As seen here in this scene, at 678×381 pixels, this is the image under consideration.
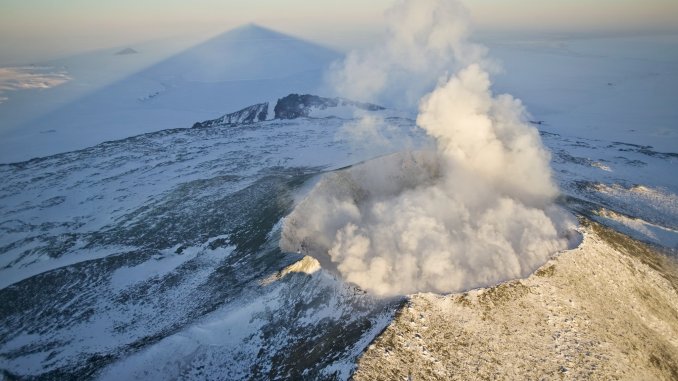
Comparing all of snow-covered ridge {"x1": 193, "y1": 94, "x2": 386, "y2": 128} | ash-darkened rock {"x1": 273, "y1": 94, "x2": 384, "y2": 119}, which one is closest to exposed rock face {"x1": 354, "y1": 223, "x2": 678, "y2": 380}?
snow-covered ridge {"x1": 193, "y1": 94, "x2": 386, "y2": 128}

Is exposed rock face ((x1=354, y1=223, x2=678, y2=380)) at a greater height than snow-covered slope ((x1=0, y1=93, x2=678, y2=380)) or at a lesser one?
greater

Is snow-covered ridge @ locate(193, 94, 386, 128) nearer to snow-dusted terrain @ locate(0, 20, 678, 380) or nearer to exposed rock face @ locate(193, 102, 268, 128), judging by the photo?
exposed rock face @ locate(193, 102, 268, 128)

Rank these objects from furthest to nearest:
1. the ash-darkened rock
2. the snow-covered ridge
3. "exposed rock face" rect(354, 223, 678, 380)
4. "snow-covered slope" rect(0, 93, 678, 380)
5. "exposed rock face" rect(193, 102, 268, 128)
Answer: the ash-darkened rock
"exposed rock face" rect(193, 102, 268, 128)
the snow-covered ridge
"snow-covered slope" rect(0, 93, 678, 380)
"exposed rock face" rect(354, 223, 678, 380)

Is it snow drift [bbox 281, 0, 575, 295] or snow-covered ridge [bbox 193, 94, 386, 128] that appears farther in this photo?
snow-covered ridge [bbox 193, 94, 386, 128]

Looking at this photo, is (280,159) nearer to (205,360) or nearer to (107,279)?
(107,279)

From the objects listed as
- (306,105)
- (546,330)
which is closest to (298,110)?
(306,105)
